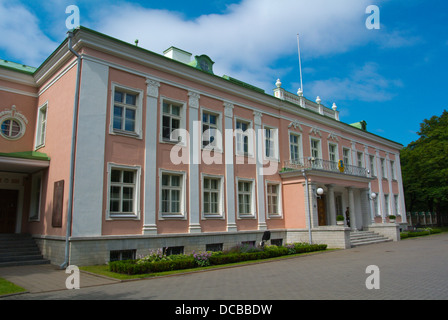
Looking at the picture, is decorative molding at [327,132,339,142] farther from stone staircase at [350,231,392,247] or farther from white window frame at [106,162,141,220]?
white window frame at [106,162,141,220]

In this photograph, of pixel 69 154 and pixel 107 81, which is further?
pixel 107 81

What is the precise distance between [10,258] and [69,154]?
15.6 feet

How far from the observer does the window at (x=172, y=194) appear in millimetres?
17033

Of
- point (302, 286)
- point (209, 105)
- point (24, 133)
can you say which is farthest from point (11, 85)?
point (302, 286)

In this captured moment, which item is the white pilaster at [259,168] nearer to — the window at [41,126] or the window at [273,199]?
the window at [273,199]

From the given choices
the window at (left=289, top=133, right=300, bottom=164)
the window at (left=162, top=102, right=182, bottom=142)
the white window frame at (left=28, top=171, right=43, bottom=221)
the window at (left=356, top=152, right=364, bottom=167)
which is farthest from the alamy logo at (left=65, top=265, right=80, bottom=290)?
the window at (left=356, top=152, right=364, bottom=167)

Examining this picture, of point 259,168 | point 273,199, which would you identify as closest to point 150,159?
point 259,168

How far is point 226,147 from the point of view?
2034 centimetres

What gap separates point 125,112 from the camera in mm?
16359

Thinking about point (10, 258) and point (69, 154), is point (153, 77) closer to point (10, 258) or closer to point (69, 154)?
point (69, 154)

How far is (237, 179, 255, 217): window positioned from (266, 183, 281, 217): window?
1.67m

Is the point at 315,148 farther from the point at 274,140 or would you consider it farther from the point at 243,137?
the point at 243,137

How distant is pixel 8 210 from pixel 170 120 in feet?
30.2

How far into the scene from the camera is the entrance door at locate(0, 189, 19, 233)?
1745 centimetres
